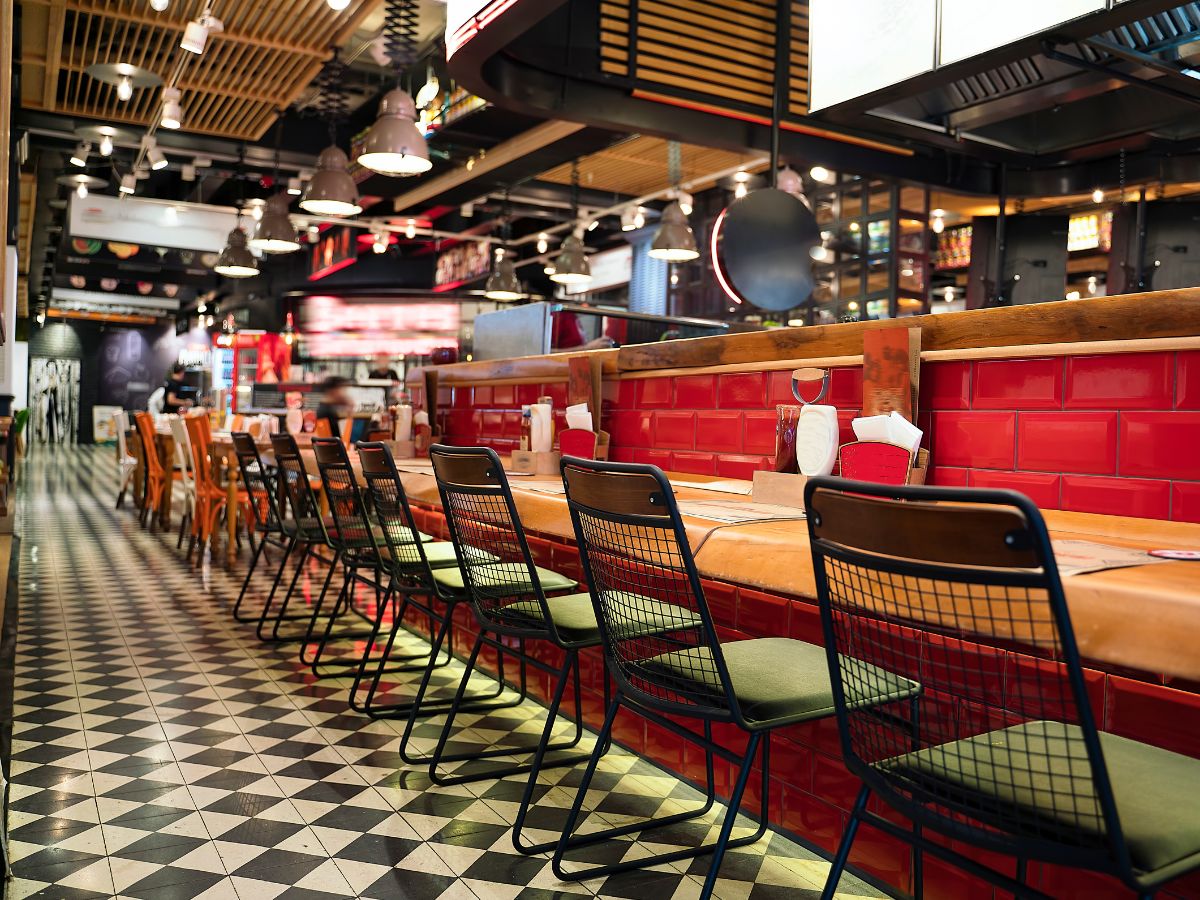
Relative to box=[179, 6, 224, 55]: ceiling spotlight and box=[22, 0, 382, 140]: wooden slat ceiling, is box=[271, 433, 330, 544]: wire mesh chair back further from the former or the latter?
box=[22, 0, 382, 140]: wooden slat ceiling

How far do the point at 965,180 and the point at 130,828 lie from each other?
754cm

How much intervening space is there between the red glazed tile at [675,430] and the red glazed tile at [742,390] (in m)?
0.19

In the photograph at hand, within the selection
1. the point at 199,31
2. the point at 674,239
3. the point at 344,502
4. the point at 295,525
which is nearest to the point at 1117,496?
the point at 344,502

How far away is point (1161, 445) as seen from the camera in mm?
1872

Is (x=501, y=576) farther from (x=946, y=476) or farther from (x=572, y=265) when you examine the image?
(x=572, y=265)

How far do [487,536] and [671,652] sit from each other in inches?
33.1

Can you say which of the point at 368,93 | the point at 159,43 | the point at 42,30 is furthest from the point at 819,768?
the point at 368,93

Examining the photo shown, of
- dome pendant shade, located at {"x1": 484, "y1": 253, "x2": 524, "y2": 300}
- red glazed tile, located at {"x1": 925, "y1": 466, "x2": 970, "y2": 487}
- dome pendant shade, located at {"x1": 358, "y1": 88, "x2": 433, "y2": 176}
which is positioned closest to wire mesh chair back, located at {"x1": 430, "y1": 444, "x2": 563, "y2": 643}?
red glazed tile, located at {"x1": 925, "y1": 466, "x2": 970, "y2": 487}

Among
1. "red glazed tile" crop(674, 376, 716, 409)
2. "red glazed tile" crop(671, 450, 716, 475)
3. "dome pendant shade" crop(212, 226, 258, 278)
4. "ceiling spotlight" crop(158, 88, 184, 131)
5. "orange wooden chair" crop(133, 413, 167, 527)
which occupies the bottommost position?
"orange wooden chair" crop(133, 413, 167, 527)

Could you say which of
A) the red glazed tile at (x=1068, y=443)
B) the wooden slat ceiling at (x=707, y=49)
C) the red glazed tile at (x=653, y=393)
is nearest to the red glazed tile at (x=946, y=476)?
the red glazed tile at (x=1068, y=443)

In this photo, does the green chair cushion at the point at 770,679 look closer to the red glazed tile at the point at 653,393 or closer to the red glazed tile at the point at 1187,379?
the red glazed tile at the point at 1187,379

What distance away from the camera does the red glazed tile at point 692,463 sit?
3213 millimetres

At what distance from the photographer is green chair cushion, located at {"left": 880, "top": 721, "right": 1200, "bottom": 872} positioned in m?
1.11

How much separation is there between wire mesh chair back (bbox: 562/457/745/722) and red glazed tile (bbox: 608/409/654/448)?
1439 mm
